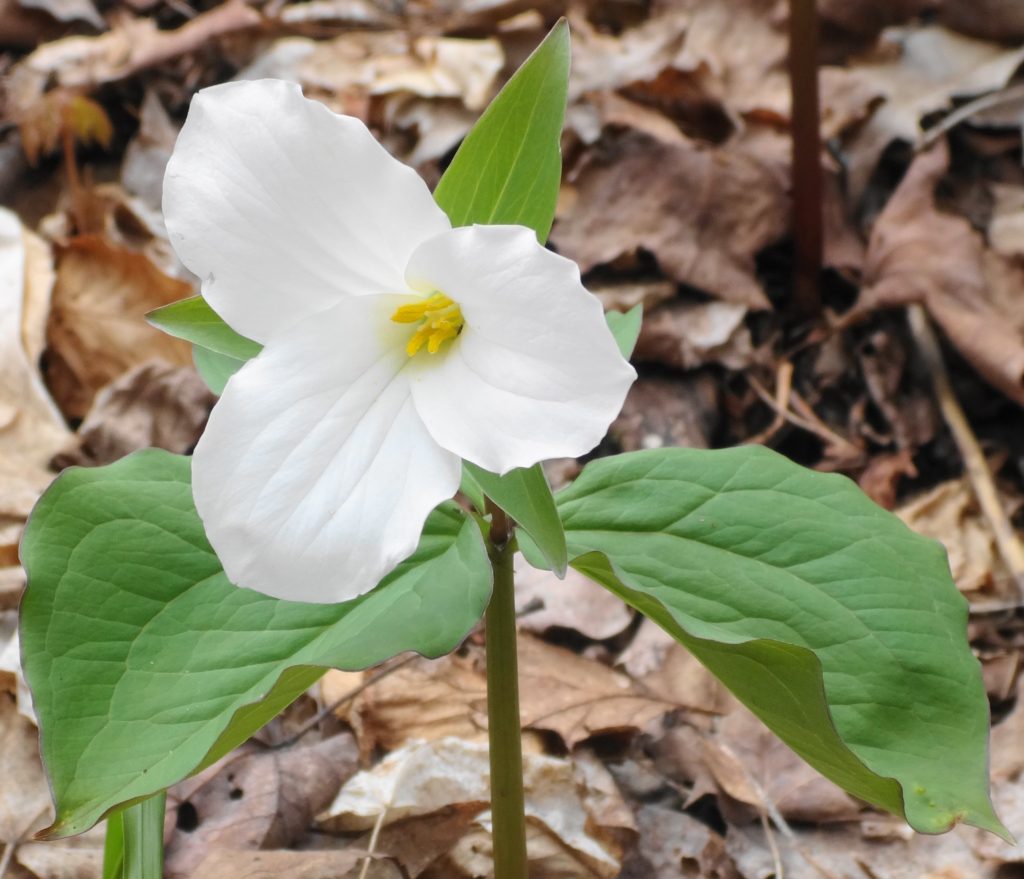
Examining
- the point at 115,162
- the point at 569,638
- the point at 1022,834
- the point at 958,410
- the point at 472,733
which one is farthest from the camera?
the point at 115,162

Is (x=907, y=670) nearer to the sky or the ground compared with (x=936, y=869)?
nearer to the sky

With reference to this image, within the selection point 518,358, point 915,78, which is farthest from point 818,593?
point 915,78

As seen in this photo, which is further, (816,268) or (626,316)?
(816,268)

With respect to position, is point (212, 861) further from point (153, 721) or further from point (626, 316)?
point (626, 316)

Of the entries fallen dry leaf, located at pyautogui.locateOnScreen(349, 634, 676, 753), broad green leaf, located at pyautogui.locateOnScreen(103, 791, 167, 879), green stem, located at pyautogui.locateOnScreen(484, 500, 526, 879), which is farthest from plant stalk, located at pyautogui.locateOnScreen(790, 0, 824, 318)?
broad green leaf, located at pyautogui.locateOnScreen(103, 791, 167, 879)

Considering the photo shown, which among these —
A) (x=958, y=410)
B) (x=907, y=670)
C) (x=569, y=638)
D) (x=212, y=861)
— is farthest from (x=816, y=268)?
(x=212, y=861)

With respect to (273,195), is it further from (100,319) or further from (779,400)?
(100,319)

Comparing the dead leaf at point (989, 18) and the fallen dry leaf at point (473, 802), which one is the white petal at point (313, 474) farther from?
the dead leaf at point (989, 18)
